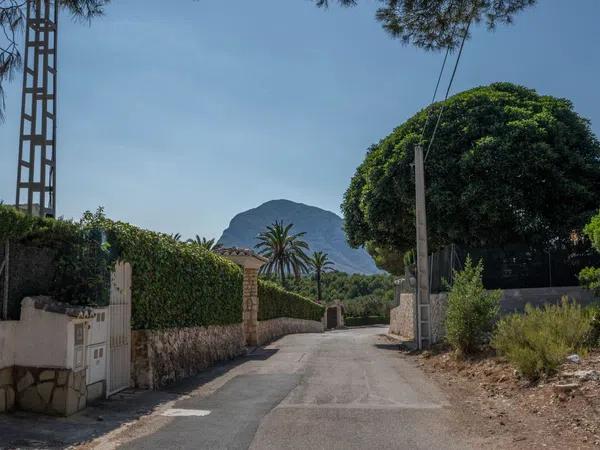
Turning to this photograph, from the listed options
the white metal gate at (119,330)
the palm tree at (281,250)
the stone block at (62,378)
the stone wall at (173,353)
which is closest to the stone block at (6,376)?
the stone block at (62,378)

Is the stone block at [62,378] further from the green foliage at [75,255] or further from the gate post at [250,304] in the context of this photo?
the gate post at [250,304]

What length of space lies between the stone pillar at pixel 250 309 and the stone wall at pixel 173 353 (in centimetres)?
606

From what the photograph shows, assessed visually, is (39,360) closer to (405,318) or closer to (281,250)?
(405,318)

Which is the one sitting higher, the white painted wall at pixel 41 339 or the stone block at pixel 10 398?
the white painted wall at pixel 41 339

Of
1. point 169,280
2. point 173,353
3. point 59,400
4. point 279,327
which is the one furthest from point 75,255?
point 279,327

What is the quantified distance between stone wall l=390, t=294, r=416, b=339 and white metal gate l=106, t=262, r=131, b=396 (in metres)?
16.4

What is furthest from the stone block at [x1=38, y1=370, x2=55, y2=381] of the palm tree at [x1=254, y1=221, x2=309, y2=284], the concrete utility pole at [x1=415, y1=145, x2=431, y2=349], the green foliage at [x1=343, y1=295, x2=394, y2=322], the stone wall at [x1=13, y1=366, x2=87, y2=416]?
the green foliage at [x1=343, y1=295, x2=394, y2=322]

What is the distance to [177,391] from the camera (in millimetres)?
10711

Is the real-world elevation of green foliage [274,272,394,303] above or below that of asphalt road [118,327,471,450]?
above

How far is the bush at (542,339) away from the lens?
984cm

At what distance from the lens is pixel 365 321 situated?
7638 cm

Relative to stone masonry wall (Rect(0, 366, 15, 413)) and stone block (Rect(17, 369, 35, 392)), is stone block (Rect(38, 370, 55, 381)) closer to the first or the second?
stone block (Rect(17, 369, 35, 392))

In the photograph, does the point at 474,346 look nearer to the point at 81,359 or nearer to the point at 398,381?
the point at 398,381

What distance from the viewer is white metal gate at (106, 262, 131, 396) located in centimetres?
967
